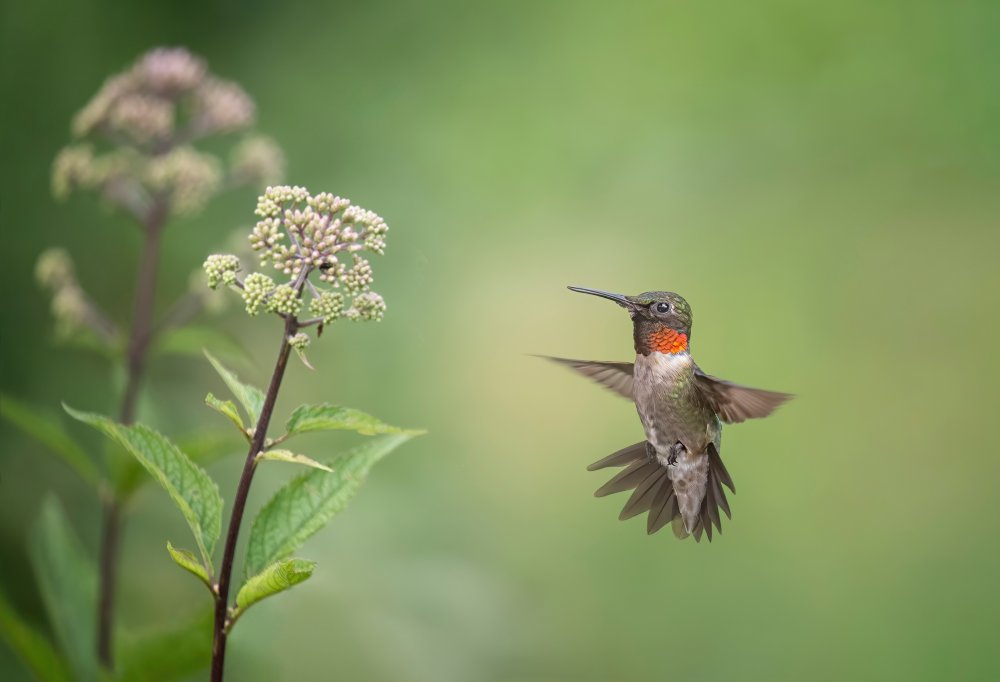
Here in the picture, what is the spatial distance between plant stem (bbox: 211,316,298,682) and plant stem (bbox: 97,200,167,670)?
1129mm

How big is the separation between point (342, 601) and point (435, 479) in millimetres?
1127

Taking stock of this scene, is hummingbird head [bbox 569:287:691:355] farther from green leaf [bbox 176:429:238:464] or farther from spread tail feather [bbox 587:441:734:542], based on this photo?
green leaf [bbox 176:429:238:464]

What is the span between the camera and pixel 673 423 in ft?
5.88

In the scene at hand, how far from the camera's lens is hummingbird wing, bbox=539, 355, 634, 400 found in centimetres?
196

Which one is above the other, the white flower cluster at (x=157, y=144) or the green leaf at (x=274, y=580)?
the white flower cluster at (x=157, y=144)

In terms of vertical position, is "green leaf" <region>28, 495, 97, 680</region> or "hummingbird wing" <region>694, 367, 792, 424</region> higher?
"hummingbird wing" <region>694, 367, 792, 424</region>

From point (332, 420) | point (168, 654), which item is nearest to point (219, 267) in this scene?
point (332, 420)

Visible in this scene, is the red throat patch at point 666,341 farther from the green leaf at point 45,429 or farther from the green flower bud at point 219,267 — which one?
the green leaf at point 45,429

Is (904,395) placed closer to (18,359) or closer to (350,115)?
(350,115)

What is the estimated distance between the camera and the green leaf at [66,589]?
240 centimetres

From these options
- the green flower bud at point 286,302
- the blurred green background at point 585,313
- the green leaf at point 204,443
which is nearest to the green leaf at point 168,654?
the green leaf at point 204,443

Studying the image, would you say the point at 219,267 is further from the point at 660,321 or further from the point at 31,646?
the point at 31,646

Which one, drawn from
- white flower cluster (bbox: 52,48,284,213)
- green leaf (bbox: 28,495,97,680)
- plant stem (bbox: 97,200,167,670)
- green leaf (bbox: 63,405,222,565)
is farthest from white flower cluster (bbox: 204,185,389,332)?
green leaf (bbox: 28,495,97,680)

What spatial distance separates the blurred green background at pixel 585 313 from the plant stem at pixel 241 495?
1517 mm
